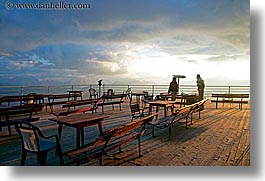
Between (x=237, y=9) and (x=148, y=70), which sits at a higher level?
(x=237, y=9)

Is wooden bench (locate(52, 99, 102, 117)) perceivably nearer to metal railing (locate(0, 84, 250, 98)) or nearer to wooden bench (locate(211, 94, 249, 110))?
metal railing (locate(0, 84, 250, 98))

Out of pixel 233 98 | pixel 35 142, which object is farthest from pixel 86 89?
pixel 35 142

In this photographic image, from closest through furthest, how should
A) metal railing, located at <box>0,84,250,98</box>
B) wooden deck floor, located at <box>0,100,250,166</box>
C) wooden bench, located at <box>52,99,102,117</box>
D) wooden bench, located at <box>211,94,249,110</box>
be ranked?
wooden deck floor, located at <box>0,100,250,166</box>, wooden bench, located at <box>52,99,102,117</box>, wooden bench, located at <box>211,94,249,110</box>, metal railing, located at <box>0,84,250,98</box>

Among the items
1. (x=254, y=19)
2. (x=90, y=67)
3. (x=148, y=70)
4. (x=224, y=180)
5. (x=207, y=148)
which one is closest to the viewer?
(x=224, y=180)

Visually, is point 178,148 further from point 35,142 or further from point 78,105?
point 78,105

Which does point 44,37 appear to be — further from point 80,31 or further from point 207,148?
point 207,148

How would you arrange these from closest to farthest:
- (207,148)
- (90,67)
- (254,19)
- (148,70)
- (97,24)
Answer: (254,19)
(207,148)
(97,24)
(148,70)
(90,67)

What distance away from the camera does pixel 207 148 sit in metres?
3.65

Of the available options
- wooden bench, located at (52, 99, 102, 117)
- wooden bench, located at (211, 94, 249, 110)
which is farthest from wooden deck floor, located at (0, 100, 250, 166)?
wooden bench, located at (211, 94, 249, 110)

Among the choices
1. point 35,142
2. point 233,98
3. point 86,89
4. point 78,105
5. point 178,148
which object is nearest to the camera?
point 35,142

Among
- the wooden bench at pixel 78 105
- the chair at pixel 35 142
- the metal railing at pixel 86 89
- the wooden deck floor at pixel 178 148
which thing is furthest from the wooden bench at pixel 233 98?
the chair at pixel 35 142

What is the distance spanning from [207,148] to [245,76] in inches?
52.4

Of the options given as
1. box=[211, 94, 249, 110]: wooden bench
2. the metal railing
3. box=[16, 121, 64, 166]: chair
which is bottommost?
box=[16, 121, 64, 166]: chair

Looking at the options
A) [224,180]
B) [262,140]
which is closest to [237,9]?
[262,140]
